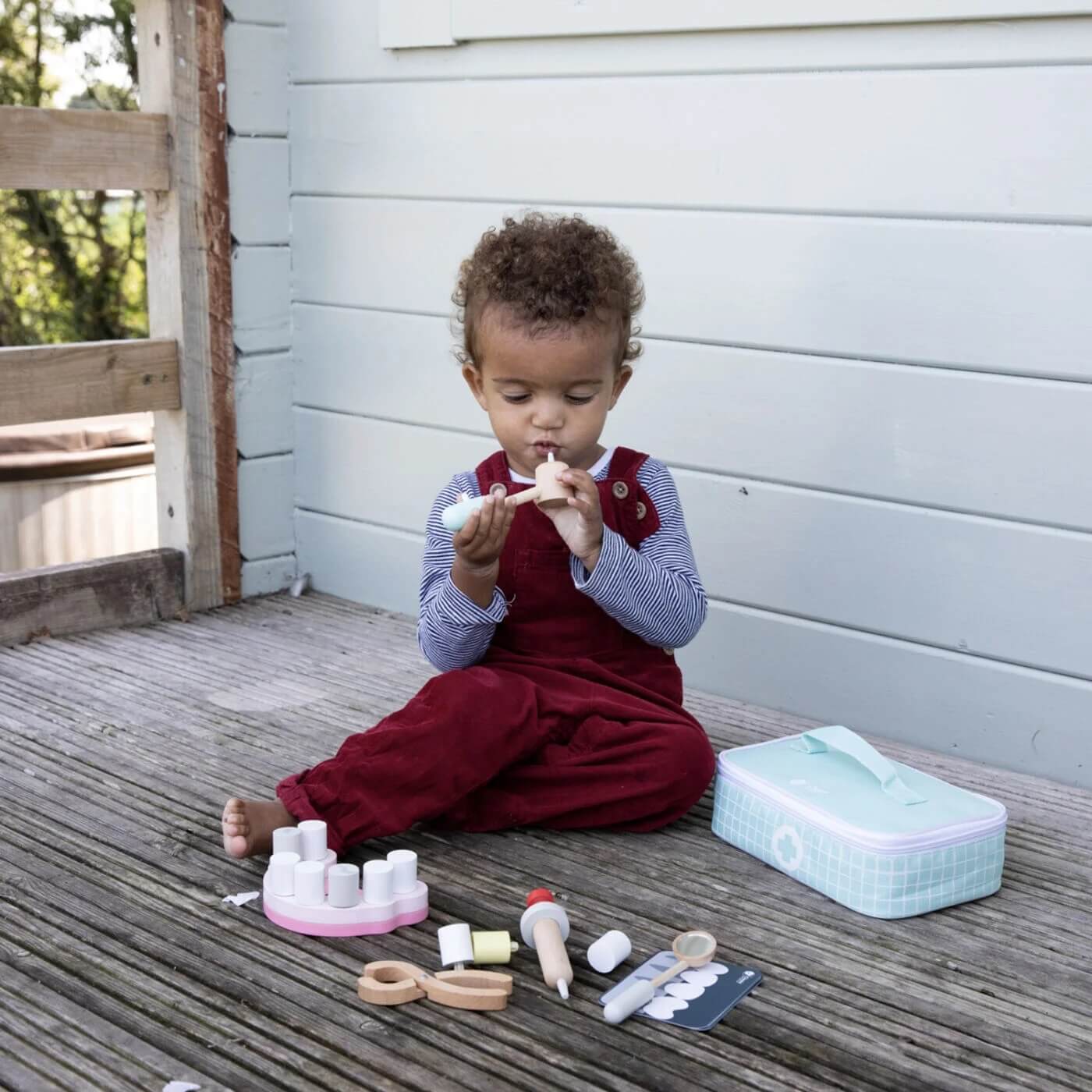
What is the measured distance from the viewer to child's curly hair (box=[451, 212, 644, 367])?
178cm

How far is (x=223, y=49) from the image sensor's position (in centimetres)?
271

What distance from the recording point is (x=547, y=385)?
70.2 inches

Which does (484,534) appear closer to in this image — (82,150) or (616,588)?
(616,588)

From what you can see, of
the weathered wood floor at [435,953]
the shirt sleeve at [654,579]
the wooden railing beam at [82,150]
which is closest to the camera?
the weathered wood floor at [435,953]

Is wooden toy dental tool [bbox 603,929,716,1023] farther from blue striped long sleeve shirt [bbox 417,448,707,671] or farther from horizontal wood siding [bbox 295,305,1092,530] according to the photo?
horizontal wood siding [bbox 295,305,1092,530]

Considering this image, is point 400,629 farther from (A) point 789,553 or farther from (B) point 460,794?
(B) point 460,794

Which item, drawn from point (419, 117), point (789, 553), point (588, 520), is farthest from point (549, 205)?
point (588, 520)

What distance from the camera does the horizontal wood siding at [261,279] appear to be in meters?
2.77

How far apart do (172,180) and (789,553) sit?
132 centimetres

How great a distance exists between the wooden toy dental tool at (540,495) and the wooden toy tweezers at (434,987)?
53cm

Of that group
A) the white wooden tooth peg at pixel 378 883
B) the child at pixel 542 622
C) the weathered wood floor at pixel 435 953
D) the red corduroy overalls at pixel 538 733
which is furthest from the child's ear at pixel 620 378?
the white wooden tooth peg at pixel 378 883

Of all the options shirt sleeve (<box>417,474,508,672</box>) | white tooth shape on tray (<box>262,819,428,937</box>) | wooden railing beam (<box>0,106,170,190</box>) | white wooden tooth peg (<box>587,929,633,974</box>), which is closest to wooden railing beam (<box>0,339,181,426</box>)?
wooden railing beam (<box>0,106,170,190</box>)

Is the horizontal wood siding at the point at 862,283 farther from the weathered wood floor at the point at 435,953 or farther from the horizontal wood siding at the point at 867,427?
the weathered wood floor at the point at 435,953

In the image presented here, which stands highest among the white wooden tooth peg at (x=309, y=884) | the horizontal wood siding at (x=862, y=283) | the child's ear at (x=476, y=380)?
A: the horizontal wood siding at (x=862, y=283)
